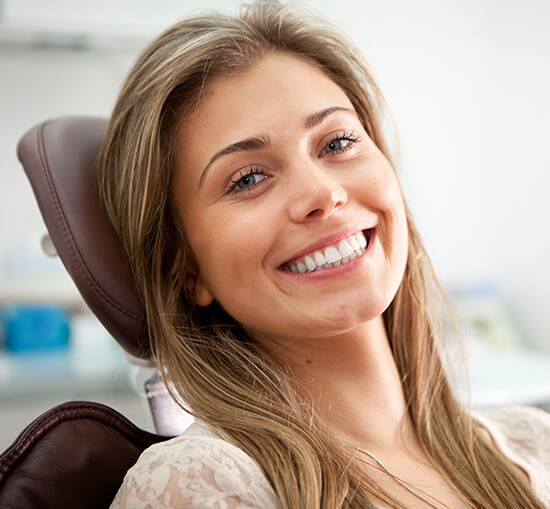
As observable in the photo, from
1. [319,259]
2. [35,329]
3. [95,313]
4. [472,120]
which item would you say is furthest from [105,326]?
[472,120]

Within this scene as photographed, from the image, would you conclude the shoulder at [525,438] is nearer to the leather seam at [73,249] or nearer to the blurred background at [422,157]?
the leather seam at [73,249]

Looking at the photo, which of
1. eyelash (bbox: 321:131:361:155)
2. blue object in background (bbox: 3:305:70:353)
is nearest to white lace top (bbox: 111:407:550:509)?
eyelash (bbox: 321:131:361:155)

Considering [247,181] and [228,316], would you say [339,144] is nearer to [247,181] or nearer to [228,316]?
[247,181]

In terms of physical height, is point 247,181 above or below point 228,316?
above

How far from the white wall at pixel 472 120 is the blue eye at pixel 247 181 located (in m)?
1.87

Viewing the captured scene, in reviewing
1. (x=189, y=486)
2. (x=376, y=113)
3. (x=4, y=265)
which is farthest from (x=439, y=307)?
(x=4, y=265)

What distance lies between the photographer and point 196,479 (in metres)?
0.74

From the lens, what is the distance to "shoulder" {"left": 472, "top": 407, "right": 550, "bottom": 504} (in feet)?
3.43

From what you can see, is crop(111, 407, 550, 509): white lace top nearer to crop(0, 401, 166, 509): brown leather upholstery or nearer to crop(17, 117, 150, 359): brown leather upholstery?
crop(0, 401, 166, 509): brown leather upholstery

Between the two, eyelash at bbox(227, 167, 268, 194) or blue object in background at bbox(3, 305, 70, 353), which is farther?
blue object in background at bbox(3, 305, 70, 353)

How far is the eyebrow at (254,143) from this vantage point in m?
0.95

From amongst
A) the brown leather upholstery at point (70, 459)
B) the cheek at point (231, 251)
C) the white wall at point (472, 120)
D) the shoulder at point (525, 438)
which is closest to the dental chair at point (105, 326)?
the brown leather upholstery at point (70, 459)

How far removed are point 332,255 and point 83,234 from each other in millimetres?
375

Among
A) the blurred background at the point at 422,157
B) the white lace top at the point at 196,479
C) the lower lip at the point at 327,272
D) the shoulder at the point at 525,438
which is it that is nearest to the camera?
the white lace top at the point at 196,479
